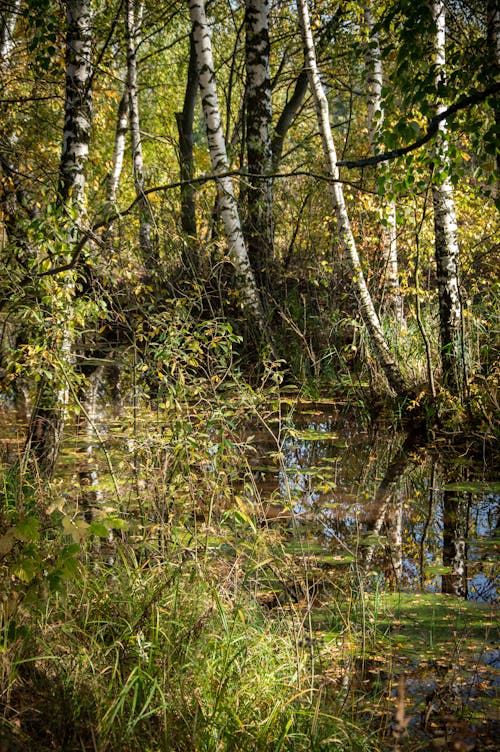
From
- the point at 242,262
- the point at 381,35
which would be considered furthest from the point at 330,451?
the point at 381,35

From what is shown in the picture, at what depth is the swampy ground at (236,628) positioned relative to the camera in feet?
7.94

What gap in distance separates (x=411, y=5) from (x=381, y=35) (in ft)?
23.5

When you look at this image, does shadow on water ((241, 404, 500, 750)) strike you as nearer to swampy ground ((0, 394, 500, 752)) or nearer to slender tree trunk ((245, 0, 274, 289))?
swampy ground ((0, 394, 500, 752))

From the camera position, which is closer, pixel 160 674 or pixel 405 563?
pixel 160 674

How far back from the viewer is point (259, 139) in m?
10.1

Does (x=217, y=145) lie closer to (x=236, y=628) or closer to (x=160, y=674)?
(x=236, y=628)

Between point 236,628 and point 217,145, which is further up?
point 217,145

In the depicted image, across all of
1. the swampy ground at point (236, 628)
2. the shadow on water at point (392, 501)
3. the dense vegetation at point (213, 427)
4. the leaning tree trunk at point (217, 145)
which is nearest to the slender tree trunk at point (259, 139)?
the dense vegetation at point (213, 427)

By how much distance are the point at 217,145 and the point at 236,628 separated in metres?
7.22

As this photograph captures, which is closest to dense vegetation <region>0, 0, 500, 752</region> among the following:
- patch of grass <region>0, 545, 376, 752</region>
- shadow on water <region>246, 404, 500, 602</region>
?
patch of grass <region>0, 545, 376, 752</region>

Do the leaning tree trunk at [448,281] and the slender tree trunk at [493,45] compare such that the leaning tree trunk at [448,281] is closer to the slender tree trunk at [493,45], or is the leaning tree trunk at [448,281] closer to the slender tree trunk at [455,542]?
the slender tree trunk at [455,542]

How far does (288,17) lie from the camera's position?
46.9ft

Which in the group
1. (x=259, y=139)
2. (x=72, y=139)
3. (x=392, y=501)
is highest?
(x=259, y=139)

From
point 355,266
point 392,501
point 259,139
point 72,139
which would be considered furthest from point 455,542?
point 259,139
